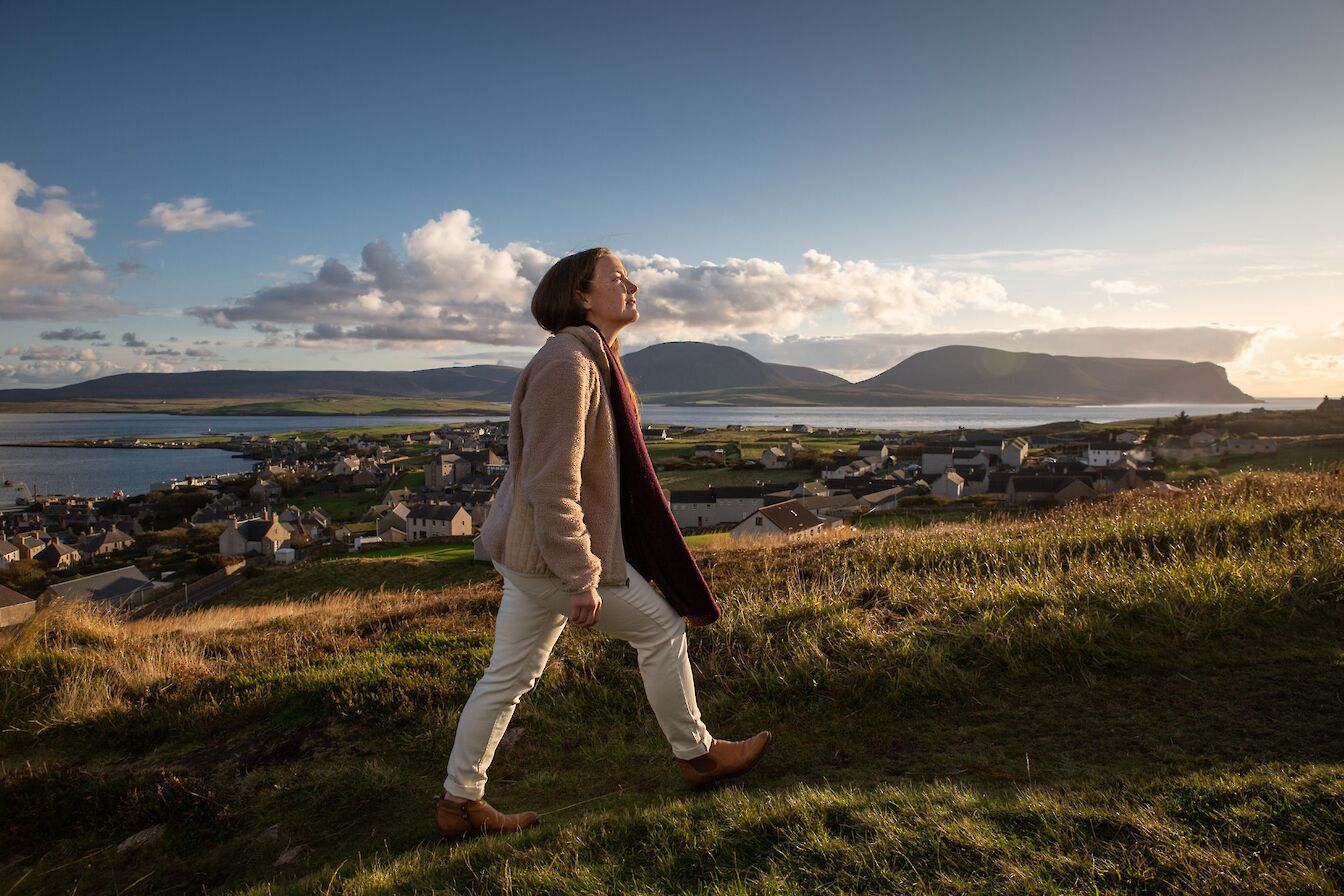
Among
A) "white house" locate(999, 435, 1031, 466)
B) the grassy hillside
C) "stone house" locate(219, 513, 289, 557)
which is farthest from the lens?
"white house" locate(999, 435, 1031, 466)

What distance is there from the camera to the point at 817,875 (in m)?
2.54

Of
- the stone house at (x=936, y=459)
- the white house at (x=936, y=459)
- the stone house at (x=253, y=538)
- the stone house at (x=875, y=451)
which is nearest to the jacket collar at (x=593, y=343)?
the stone house at (x=253, y=538)

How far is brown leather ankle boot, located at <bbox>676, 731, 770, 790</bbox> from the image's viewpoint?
11.7 feet

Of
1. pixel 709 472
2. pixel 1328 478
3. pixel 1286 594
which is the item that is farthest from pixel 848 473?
pixel 1286 594

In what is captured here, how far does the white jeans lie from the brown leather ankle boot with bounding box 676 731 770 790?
8cm

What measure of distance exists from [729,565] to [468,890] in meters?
7.16

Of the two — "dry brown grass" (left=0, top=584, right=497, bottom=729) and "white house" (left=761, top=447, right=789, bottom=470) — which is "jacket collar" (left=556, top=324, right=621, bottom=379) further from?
"white house" (left=761, top=447, right=789, bottom=470)

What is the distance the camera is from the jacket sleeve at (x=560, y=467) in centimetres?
301

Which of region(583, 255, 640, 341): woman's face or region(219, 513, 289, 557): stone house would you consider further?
region(219, 513, 289, 557): stone house

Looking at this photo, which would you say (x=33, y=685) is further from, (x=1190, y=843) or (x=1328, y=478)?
(x=1328, y=478)

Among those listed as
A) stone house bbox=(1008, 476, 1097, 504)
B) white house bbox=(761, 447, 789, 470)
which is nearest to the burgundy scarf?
stone house bbox=(1008, 476, 1097, 504)

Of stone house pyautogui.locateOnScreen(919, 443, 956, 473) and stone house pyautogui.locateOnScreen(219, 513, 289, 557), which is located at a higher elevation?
stone house pyautogui.locateOnScreen(919, 443, 956, 473)

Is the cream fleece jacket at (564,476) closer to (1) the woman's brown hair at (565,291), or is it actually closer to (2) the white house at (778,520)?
(1) the woman's brown hair at (565,291)

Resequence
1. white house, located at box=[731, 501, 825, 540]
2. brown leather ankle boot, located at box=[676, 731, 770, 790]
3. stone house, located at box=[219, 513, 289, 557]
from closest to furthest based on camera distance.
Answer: brown leather ankle boot, located at box=[676, 731, 770, 790]
white house, located at box=[731, 501, 825, 540]
stone house, located at box=[219, 513, 289, 557]
